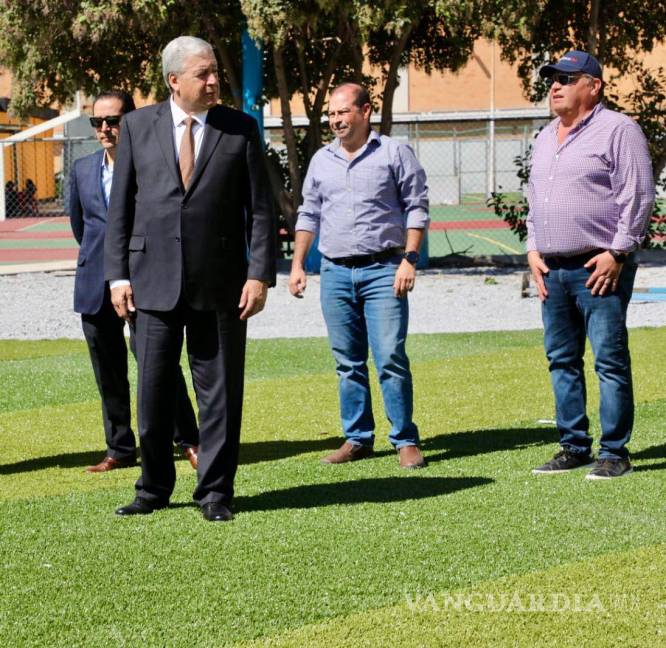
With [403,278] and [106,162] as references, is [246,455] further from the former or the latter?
[106,162]

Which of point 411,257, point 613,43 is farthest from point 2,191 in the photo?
point 411,257

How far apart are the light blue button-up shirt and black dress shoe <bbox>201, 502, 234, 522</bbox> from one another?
182 cm

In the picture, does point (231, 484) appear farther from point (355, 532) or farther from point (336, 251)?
point (336, 251)

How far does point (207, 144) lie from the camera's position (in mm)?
5469

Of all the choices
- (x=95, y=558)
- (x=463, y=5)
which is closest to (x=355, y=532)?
(x=95, y=558)

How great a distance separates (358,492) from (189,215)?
5.52 feet

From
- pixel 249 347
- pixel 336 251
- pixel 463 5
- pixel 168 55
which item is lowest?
pixel 249 347

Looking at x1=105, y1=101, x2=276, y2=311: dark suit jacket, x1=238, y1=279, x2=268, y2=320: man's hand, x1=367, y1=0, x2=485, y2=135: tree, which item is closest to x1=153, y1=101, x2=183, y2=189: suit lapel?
x1=105, y1=101, x2=276, y2=311: dark suit jacket

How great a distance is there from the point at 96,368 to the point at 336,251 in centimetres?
154

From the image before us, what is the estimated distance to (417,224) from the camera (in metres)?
6.87

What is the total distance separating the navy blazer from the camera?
7078 millimetres

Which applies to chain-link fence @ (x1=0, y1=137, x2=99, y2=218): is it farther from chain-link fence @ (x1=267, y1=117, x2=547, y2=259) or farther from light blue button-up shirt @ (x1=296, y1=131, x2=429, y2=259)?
light blue button-up shirt @ (x1=296, y1=131, x2=429, y2=259)

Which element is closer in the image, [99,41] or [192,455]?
[192,455]

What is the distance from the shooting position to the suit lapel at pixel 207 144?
17.9ft
